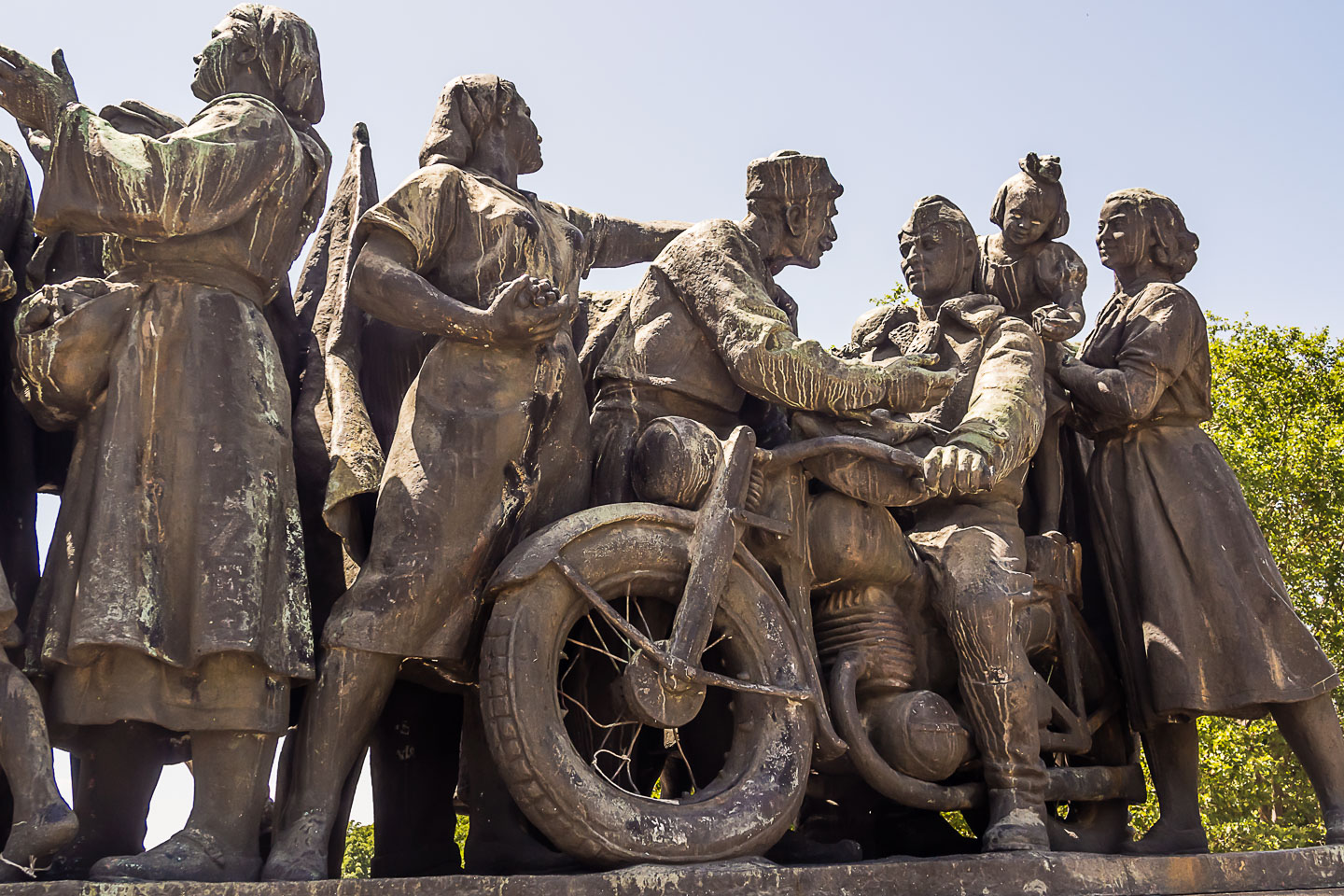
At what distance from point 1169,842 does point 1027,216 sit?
115 inches

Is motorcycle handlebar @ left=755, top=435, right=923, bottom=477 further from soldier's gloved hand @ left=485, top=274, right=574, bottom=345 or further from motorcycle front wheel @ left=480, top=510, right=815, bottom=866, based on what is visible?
soldier's gloved hand @ left=485, top=274, right=574, bottom=345

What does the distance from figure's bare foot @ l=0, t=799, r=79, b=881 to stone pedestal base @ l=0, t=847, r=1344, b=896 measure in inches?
6.6

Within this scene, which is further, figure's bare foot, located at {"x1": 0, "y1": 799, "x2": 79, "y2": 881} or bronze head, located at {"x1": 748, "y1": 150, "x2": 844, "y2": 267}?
bronze head, located at {"x1": 748, "y1": 150, "x2": 844, "y2": 267}

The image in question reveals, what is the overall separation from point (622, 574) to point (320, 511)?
1254 mm

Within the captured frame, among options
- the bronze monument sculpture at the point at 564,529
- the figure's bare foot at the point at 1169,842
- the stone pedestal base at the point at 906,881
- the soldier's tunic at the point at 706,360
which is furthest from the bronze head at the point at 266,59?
the figure's bare foot at the point at 1169,842

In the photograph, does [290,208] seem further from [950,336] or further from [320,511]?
[950,336]

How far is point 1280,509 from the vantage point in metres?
17.9

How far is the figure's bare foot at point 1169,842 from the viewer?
6.09m

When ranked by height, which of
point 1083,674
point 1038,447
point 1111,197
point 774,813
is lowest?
point 774,813

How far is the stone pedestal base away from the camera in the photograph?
166 inches

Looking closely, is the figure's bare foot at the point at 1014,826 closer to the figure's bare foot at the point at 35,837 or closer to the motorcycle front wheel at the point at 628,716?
the motorcycle front wheel at the point at 628,716

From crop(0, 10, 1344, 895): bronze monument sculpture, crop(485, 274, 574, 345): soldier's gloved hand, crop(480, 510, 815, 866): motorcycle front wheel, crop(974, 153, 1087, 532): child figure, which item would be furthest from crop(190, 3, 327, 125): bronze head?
crop(974, 153, 1087, 532): child figure

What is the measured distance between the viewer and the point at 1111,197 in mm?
7016

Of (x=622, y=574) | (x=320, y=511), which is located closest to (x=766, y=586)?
(x=622, y=574)
